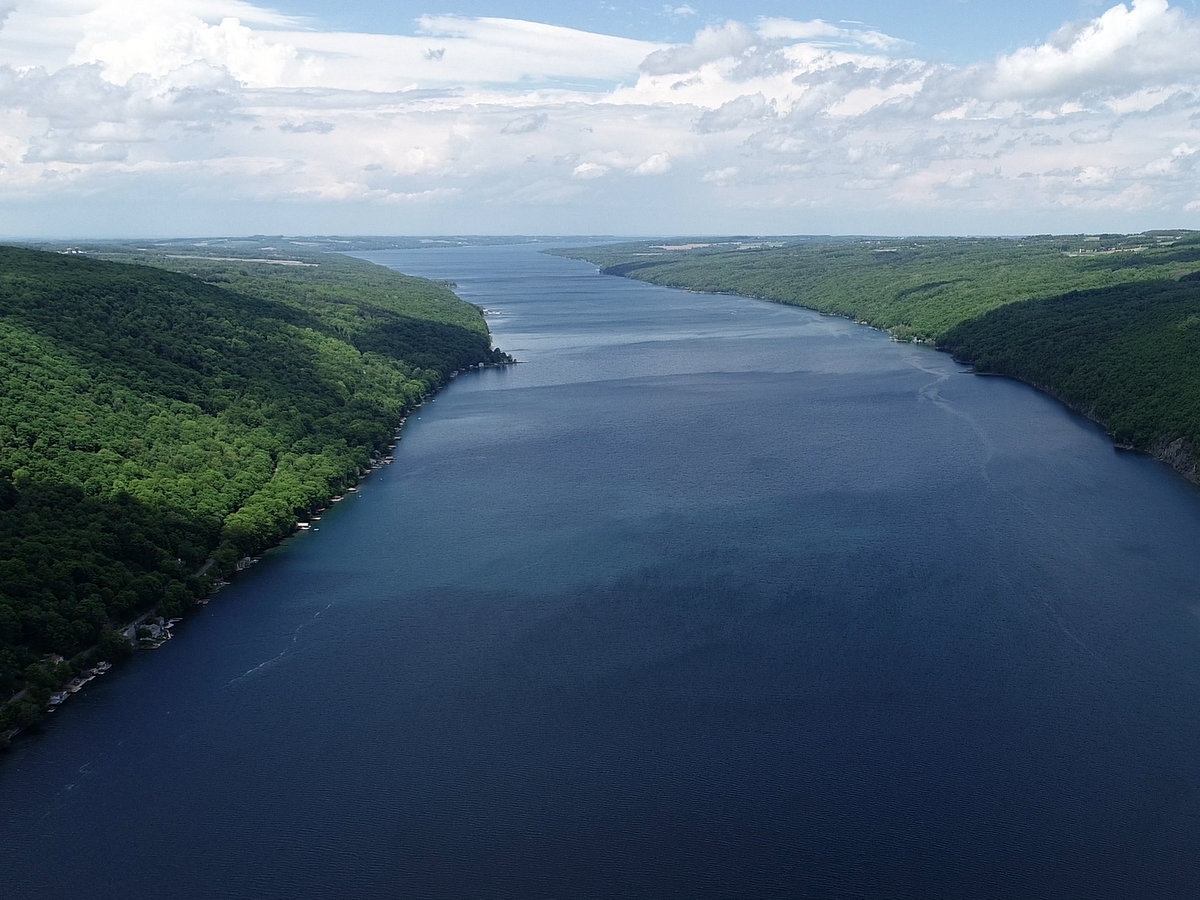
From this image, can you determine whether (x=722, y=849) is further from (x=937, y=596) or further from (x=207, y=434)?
(x=207, y=434)

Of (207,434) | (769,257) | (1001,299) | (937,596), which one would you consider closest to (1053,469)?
(937,596)

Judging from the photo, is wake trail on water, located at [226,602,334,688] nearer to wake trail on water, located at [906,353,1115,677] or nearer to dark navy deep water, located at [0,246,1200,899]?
dark navy deep water, located at [0,246,1200,899]

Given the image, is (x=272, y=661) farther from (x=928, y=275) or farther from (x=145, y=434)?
(x=928, y=275)

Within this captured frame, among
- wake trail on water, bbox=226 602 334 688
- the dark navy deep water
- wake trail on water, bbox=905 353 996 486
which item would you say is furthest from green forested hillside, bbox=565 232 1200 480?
wake trail on water, bbox=226 602 334 688

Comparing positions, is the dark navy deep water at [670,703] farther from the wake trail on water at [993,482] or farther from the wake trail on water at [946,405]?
the wake trail on water at [946,405]

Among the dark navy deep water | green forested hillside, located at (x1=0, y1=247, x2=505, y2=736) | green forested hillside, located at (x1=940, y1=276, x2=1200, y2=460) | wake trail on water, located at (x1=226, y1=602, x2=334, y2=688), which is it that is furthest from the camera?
green forested hillside, located at (x1=940, y1=276, x2=1200, y2=460)

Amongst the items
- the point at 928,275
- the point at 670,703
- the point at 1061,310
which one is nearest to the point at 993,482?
the point at 670,703
